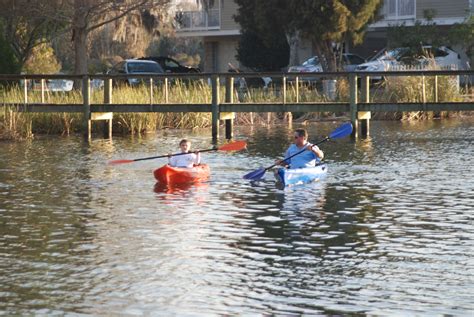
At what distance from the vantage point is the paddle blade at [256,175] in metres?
21.0

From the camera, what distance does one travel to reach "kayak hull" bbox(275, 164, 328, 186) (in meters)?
20.2

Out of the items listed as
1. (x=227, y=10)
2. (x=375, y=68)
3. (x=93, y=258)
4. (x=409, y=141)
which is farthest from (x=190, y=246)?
(x=227, y=10)

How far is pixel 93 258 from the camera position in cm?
1313

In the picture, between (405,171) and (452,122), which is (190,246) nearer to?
(405,171)

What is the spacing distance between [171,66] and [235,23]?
9519mm

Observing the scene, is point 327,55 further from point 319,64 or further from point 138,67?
point 138,67

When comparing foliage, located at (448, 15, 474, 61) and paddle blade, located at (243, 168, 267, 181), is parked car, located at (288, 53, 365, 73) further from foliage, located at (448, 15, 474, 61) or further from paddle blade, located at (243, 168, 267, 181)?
paddle blade, located at (243, 168, 267, 181)

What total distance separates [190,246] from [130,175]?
861 cm

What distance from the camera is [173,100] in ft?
116

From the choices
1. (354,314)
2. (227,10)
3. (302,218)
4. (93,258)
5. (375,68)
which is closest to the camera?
(354,314)

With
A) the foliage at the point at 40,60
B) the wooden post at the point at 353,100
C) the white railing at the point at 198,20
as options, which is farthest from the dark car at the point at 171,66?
the wooden post at the point at 353,100

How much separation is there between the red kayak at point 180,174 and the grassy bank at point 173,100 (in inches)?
443

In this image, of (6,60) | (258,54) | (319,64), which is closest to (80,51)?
(6,60)

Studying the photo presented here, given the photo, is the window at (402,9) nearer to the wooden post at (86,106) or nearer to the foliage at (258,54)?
the foliage at (258,54)
